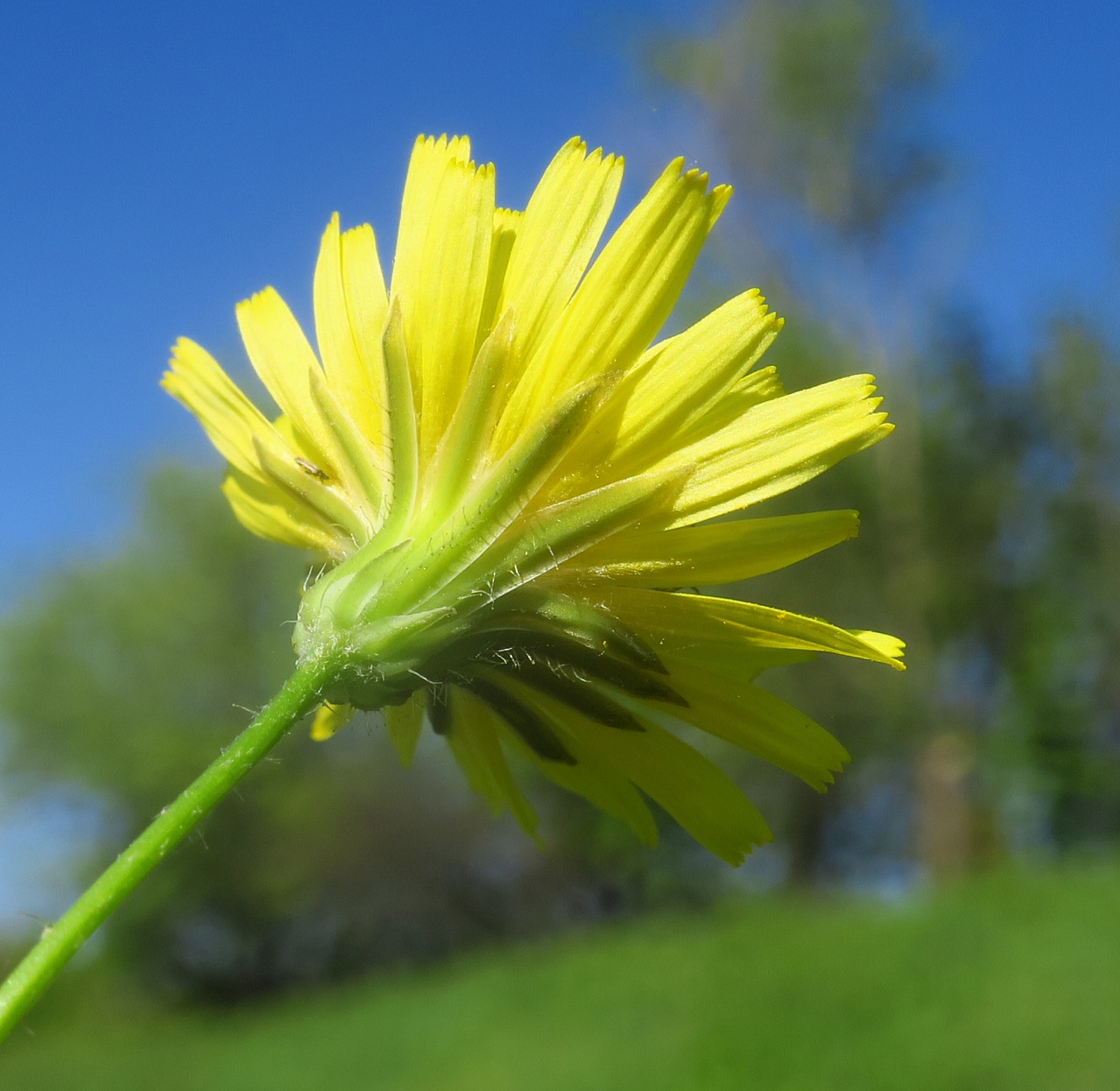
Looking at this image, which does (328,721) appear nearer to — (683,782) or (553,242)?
(683,782)

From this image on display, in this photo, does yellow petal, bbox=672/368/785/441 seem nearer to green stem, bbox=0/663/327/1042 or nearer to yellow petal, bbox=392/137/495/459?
yellow petal, bbox=392/137/495/459

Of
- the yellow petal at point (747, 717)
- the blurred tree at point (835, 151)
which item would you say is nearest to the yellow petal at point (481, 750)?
the yellow petal at point (747, 717)

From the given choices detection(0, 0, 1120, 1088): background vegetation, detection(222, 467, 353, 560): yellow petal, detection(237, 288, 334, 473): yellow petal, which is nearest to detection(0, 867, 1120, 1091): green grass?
detection(0, 0, 1120, 1088): background vegetation

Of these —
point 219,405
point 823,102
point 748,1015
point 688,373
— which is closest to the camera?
point 688,373

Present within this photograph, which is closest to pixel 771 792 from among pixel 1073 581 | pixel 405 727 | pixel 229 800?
pixel 1073 581

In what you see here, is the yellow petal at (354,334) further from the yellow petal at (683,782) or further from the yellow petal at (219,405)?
the yellow petal at (683,782)

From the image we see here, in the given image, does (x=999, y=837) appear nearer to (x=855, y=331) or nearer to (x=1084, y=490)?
(x=1084, y=490)
